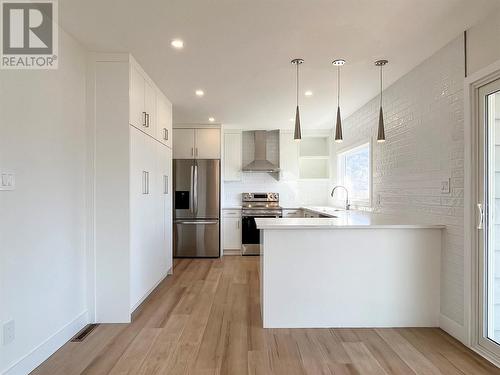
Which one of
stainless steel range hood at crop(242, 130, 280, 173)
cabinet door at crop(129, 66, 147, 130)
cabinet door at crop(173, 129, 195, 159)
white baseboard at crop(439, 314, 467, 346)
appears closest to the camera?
white baseboard at crop(439, 314, 467, 346)

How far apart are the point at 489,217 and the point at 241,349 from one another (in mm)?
2056

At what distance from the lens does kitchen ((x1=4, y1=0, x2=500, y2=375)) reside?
2049 millimetres

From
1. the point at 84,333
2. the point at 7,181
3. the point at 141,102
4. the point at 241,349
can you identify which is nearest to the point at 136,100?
the point at 141,102

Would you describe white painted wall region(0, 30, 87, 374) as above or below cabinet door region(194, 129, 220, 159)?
below

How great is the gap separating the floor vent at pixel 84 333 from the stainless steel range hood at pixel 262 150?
12.2ft

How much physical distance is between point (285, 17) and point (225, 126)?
12.0 ft

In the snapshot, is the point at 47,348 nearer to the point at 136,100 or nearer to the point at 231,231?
the point at 136,100

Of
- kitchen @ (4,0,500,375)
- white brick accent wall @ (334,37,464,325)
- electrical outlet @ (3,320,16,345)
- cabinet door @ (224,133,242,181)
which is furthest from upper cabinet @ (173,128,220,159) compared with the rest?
electrical outlet @ (3,320,16,345)

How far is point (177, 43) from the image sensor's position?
8.31 ft

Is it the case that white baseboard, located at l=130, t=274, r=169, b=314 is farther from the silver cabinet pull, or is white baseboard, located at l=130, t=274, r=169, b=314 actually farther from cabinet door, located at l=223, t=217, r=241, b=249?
cabinet door, located at l=223, t=217, r=241, b=249

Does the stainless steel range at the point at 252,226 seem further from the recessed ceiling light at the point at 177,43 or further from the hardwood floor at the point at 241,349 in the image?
the recessed ceiling light at the point at 177,43

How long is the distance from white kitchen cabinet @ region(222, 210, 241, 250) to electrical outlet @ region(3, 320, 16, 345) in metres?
3.92

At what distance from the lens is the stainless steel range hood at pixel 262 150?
5828 millimetres

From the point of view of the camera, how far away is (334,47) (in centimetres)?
259
